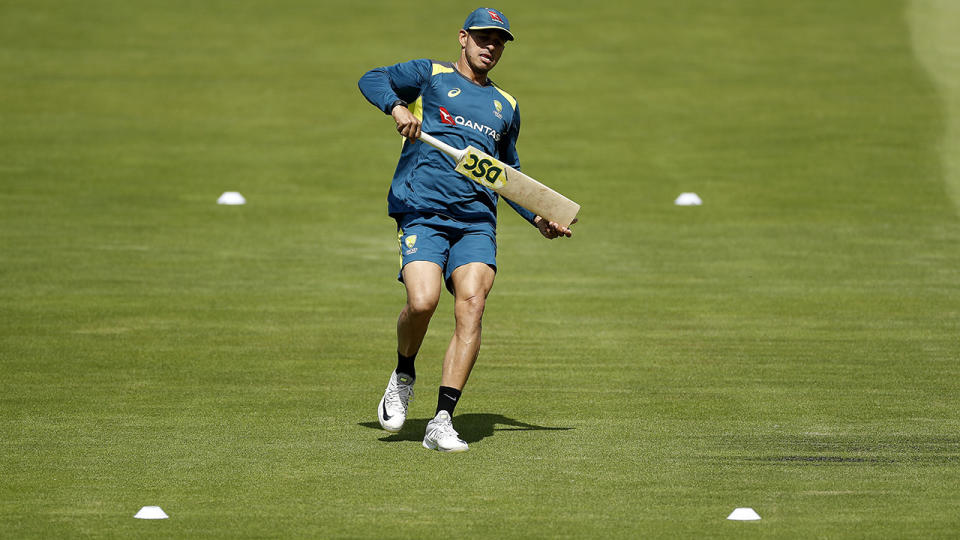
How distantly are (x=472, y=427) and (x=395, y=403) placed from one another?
506 millimetres

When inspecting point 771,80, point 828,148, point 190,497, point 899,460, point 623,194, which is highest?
point 771,80

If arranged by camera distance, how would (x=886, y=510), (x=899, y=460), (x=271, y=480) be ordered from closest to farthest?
(x=886, y=510), (x=271, y=480), (x=899, y=460)

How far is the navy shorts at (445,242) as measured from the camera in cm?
820

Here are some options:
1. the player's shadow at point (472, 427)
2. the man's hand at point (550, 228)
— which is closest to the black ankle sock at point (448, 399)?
the player's shadow at point (472, 427)

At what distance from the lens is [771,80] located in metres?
24.7

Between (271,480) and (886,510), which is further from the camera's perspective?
(271,480)

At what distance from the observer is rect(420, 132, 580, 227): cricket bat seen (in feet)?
26.7

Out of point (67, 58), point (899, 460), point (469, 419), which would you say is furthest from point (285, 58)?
point (899, 460)

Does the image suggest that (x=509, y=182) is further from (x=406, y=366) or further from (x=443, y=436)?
(x=443, y=436)

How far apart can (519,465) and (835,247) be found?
29.5ft

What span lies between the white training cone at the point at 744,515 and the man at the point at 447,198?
197 centimetres

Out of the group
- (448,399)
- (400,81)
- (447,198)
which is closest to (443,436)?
(448,399)

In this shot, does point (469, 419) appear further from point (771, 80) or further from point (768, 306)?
point (771, 80)

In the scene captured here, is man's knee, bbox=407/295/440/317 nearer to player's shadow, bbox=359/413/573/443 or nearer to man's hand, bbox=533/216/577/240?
player's shadow, bbox=359/413/573/443
